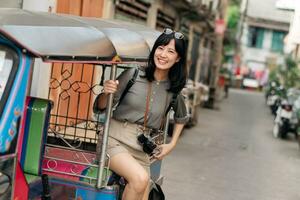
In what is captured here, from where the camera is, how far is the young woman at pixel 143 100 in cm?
421

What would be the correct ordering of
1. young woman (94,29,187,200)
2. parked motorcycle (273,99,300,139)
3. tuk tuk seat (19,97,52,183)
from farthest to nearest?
1. parked motorcycle (273,99,300,139)
2. young woman (94,29,187,200)
3. tuk tuk seat (19,97,52,183)

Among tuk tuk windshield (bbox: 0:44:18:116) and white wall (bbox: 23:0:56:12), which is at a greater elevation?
white wall (bbox: 23:0:56:12)

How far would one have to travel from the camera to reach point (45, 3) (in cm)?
861

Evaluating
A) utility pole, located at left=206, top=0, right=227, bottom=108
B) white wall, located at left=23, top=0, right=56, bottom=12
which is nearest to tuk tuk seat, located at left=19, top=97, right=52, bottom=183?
white wall, located at left=23, top=0, right=56, bottom=12

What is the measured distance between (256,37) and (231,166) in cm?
4348

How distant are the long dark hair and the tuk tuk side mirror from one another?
137 centimetres

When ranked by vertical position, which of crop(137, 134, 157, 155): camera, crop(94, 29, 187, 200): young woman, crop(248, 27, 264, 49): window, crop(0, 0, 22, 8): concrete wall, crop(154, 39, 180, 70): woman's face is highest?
crop(248, 27, 264, 49): window

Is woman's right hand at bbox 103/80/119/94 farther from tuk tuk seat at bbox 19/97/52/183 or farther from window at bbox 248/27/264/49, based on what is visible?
window at bbox 248/27/264/49

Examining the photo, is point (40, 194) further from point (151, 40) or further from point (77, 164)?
point (151, 40)

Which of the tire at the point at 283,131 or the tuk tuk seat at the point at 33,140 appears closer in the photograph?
the tuk tuk seat at the point at 33,140

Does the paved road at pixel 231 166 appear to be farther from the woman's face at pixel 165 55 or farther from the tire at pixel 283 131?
the woman's face at pixel 165 55

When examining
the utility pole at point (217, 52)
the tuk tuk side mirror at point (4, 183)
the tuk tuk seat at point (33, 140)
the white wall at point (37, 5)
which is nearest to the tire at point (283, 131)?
the utility pole at point (217, 52)

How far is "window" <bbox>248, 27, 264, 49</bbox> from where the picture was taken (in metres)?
52.2

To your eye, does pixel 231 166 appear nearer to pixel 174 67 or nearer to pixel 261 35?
pixel 174 67
